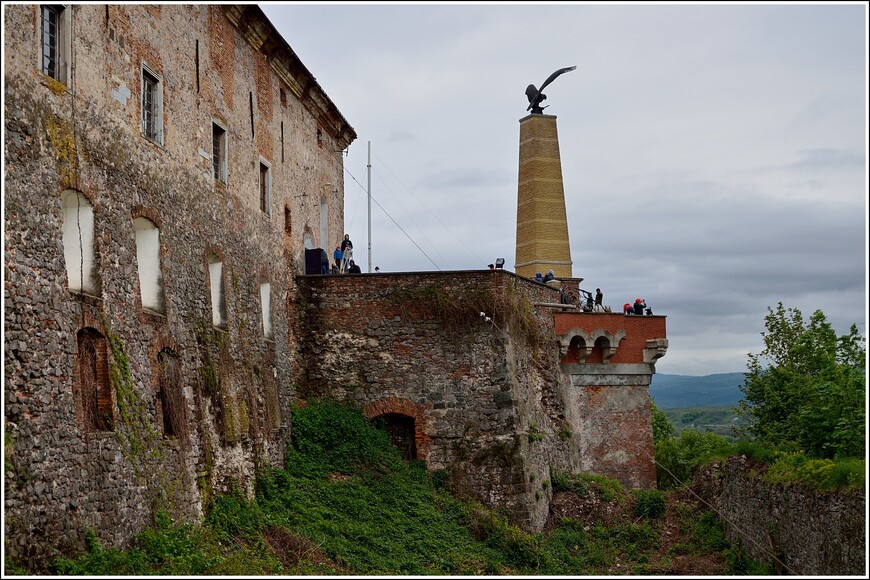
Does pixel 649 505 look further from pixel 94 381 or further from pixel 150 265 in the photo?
pixel 94 381

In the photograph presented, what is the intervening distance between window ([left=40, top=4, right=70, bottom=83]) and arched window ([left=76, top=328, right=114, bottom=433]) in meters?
3.59

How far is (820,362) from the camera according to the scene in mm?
27578

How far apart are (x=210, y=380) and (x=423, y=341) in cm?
602

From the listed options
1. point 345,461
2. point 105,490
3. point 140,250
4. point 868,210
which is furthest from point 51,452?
point 868,210

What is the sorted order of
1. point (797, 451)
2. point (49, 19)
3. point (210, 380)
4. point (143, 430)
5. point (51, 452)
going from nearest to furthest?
point (51, 452) < point (49, 19) < point (143, 430) < point (210, 380) < point (797, 451)

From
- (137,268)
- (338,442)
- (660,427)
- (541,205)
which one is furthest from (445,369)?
(660,427)

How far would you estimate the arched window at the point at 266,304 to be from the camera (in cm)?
2195

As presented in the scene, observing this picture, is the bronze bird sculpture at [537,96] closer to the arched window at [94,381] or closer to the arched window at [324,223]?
the arched window at [324,223]

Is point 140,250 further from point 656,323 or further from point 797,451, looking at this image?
point 656,323

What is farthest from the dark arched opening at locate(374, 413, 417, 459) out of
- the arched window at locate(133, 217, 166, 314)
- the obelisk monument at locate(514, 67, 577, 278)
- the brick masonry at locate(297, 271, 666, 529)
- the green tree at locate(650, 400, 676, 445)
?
the green tree at locate(650, 400, 676, 445)

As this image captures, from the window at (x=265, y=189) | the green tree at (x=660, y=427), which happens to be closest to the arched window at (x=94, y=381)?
the window at (x=265, y=189)

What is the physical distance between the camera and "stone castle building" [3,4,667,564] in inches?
507

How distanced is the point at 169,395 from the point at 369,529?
4975mm

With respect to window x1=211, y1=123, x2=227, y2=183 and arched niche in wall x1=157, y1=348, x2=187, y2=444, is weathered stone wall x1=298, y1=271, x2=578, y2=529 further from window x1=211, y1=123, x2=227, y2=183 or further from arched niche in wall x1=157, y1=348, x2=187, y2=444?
arched niche in wall x1=157, y1=348, x2=187, y2=444
